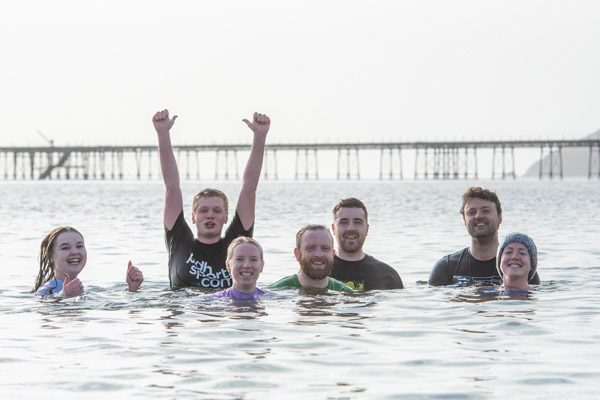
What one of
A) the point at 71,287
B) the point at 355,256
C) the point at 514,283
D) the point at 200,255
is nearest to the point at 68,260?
the point at 71,287

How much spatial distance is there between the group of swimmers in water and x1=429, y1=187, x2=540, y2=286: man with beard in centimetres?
1

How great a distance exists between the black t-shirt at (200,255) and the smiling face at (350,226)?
917mm

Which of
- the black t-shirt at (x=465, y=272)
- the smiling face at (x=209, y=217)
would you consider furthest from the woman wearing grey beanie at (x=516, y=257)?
the smiling face at (x=209, y=217)

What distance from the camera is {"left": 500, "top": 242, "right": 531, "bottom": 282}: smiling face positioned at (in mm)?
10148

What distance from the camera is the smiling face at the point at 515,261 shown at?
10.1m

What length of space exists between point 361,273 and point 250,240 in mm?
1926

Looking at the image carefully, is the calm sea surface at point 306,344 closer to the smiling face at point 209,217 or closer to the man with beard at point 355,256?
the man with beard at point 355,256

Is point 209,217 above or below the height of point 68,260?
above

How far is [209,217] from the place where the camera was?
400 inches

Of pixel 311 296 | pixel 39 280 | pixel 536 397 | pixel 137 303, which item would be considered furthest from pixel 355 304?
pixel 536 397

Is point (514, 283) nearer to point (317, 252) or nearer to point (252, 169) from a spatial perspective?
point (317, 252)

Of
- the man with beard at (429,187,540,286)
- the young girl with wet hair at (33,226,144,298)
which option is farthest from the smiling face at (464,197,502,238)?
the young girl with wet hair at (33,226,144,298)

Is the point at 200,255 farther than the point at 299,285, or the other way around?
the point at 200,255

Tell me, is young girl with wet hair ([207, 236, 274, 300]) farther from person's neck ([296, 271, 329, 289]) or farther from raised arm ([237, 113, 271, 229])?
raised arm ([237, 113, 271, 229])
